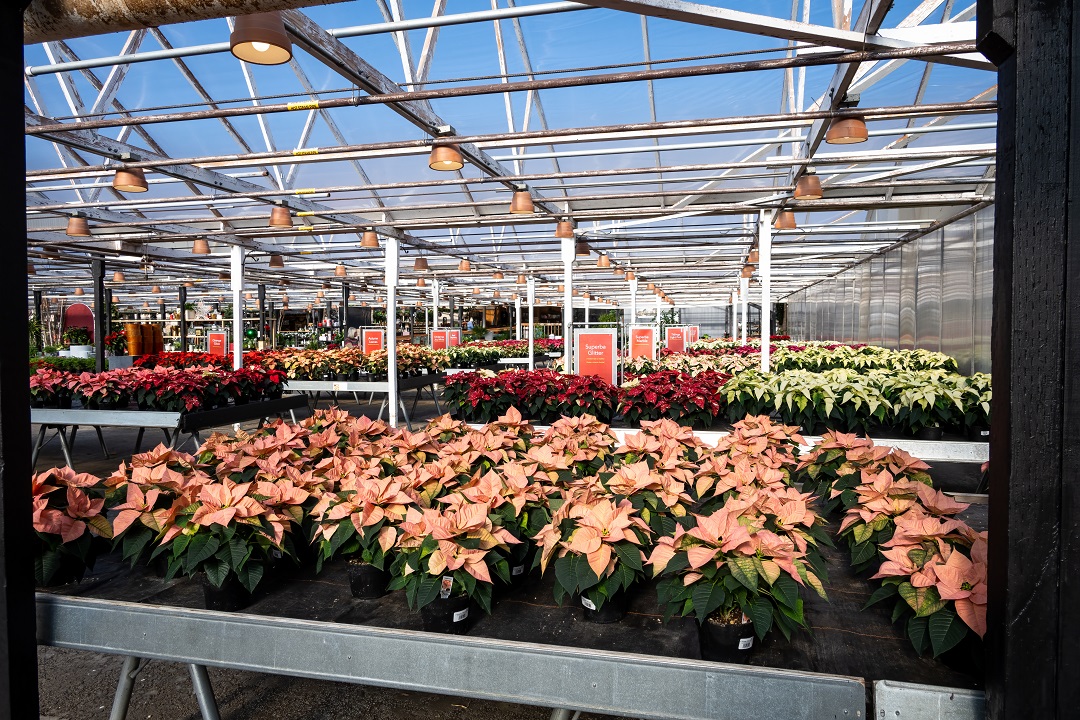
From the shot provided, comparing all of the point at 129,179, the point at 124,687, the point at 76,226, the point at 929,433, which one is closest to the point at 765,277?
the point at 929,433

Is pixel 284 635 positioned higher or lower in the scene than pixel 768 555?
lower

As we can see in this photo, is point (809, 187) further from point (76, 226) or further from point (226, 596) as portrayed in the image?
point (76, 226)

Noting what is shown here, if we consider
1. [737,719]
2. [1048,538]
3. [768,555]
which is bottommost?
[737,719]

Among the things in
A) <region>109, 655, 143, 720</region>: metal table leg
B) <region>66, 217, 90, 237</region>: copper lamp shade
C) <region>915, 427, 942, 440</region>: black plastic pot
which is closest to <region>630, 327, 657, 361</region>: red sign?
<region>915, 427, 942, 440</region>: black plastic pot

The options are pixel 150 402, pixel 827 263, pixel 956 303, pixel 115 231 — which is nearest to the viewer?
pixel 150 402

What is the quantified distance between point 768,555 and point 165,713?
2.85 metres

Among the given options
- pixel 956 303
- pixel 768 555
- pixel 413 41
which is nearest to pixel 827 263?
pixel 956 303

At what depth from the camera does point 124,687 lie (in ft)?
7.86

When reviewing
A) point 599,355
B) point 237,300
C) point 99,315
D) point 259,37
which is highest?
point 259,37

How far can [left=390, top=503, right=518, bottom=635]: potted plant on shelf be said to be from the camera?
1.94m

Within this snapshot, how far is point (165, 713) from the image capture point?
3.00 metres

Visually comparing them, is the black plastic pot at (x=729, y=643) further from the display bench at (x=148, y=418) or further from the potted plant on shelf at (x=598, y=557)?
the display bench at (x=148, y=418)

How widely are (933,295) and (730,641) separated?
34.0ft

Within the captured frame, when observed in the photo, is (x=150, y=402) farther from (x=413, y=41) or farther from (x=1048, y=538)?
(x=1048, y=538)
